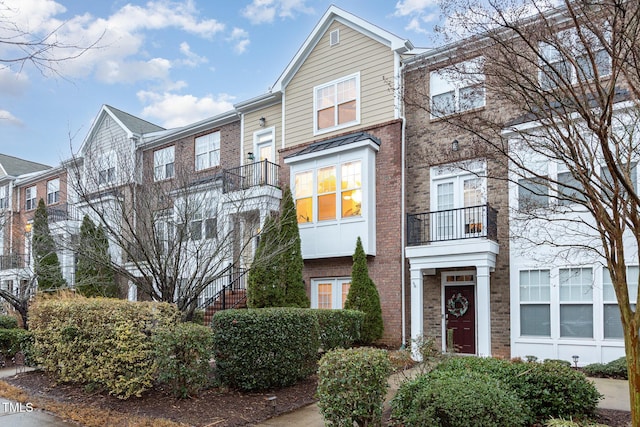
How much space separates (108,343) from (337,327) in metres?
4.67

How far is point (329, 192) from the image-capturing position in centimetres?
1485

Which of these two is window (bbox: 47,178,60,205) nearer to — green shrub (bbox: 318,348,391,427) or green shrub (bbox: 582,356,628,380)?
green shrub (bbox: 318,348,391,427)

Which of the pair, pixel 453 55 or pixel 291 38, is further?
pixel 291 38

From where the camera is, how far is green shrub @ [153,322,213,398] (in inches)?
292

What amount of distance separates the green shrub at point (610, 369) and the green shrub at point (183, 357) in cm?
769

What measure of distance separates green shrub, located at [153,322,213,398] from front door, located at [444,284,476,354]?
7252 millimetres

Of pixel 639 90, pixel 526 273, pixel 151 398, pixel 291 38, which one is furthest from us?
pixel 291 38

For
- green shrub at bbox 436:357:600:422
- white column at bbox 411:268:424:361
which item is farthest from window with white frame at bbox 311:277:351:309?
green shrub at bbox 436:357:600:422

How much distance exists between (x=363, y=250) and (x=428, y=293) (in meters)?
2.12

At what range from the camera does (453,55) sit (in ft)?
23.5

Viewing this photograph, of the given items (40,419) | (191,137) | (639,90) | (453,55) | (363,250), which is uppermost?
(191,137)

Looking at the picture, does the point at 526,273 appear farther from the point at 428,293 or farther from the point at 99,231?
the point at 99,231

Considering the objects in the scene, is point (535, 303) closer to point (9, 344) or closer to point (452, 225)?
point (452, 225)

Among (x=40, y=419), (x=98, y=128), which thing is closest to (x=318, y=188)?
(x=40, y=419)
